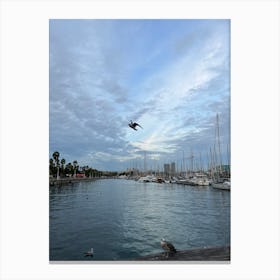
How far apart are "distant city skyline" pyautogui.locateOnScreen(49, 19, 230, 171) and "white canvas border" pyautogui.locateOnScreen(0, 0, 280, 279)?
0.16 m

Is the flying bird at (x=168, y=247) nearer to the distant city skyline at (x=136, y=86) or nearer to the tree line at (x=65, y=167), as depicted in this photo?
the distant city skyline at (x=136, y=86)

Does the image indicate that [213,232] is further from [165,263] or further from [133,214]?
[133,214]

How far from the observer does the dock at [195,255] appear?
2.98m

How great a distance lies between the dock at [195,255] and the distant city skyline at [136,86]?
120cm

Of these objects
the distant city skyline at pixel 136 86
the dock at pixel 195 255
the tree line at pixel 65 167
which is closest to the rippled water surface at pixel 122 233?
the dock at pixel 195 255

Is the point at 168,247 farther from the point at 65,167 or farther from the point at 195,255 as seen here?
the point at 65,167

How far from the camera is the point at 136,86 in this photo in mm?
3562
